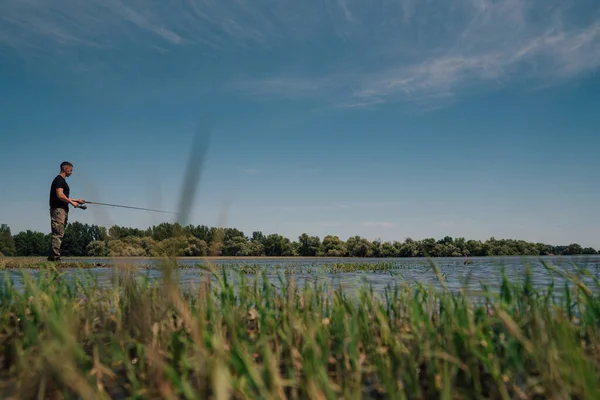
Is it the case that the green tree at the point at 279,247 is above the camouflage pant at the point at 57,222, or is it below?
above

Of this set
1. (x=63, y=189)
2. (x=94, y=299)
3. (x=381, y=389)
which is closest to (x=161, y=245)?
(x=381, y=389)

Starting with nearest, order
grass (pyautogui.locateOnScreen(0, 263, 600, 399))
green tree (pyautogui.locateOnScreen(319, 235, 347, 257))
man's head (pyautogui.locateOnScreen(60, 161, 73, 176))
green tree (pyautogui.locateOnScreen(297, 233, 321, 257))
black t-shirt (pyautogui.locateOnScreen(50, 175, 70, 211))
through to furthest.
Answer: grass (pyautogui.locateOnScreen(0, 263, 600, 399)) < black t-shirt (pyautogui.locateOnScreen(50, 175, 70, 211)) < man's head (pyautogui.locateOnScreen(60, 161, 73, 176)) < green tree (pyautogui.locateOnScreen(319, 235, 347, 257)) < green tree (pyautogui.locateOnScreen(297, 233, 321, 257))

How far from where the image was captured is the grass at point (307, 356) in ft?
10.5

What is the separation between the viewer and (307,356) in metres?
3.63

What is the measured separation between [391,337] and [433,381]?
0.76 metres

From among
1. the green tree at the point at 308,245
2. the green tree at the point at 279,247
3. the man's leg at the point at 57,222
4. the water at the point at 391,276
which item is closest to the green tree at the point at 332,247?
the green tree at the point at 308,245

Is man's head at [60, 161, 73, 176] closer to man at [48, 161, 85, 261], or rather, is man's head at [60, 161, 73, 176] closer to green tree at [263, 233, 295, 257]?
man at [48, 161, 85, 261]

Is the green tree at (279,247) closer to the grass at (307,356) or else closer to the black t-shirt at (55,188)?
the black t-shirt at (55,188)

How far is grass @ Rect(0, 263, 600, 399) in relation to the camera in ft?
10.5

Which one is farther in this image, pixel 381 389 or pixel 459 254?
pixel 459 254

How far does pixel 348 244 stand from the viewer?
100875mm

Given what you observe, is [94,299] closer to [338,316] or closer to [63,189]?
[338,316]

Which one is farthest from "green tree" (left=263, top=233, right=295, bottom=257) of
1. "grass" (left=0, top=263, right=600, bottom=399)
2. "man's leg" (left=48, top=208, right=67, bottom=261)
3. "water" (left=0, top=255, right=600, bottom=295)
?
"grass" (left=0, top=263, right=600, bottom=399)

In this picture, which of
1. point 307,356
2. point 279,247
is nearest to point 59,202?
point 307,356
